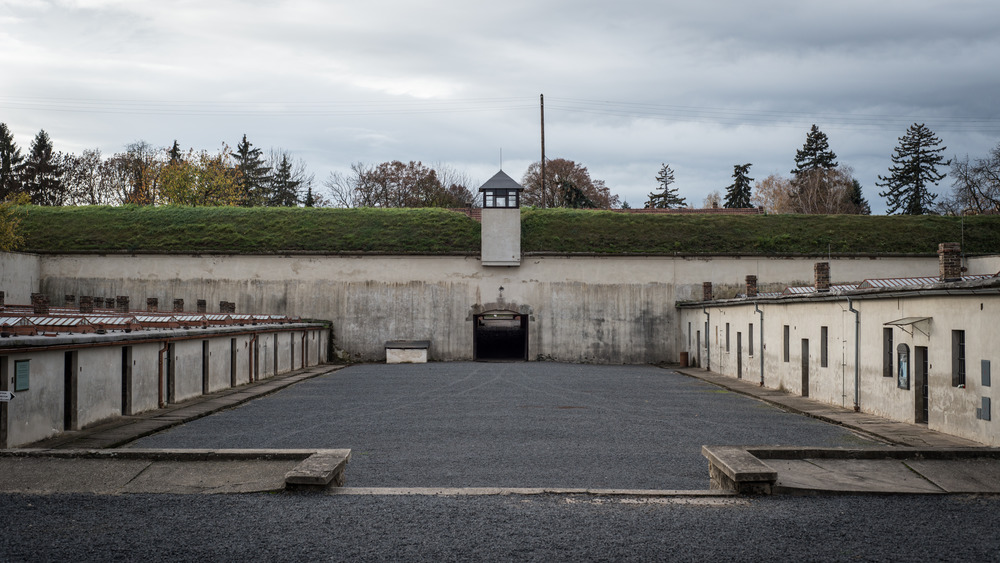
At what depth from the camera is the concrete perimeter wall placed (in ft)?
129

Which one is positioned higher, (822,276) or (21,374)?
(822,276)

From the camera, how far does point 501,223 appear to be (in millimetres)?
40375

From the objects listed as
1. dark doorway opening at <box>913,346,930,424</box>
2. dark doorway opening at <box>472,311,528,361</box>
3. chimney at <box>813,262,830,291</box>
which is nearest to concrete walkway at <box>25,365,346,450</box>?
dark doorway opening at <box>913,346,930,424</box>

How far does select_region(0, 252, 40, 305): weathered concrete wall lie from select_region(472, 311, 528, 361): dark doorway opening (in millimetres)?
22079

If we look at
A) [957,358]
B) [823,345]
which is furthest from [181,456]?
[823,345]

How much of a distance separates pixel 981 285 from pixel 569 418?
8.32m

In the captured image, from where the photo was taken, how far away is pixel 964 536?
7.32 meters

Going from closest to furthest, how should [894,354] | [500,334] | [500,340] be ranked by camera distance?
[894,354] < [500,340] < [500,334]

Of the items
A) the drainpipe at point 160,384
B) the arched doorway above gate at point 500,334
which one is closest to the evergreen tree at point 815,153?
the arched doorway above gate at point 500,334

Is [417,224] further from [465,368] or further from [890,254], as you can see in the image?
[890,254]

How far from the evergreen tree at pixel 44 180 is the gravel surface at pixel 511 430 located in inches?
2099

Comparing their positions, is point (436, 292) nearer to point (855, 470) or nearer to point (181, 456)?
point (181, 456)

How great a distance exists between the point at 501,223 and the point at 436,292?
4855 mm

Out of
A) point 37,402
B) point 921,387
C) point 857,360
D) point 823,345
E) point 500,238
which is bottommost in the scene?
Result: point 921,387
